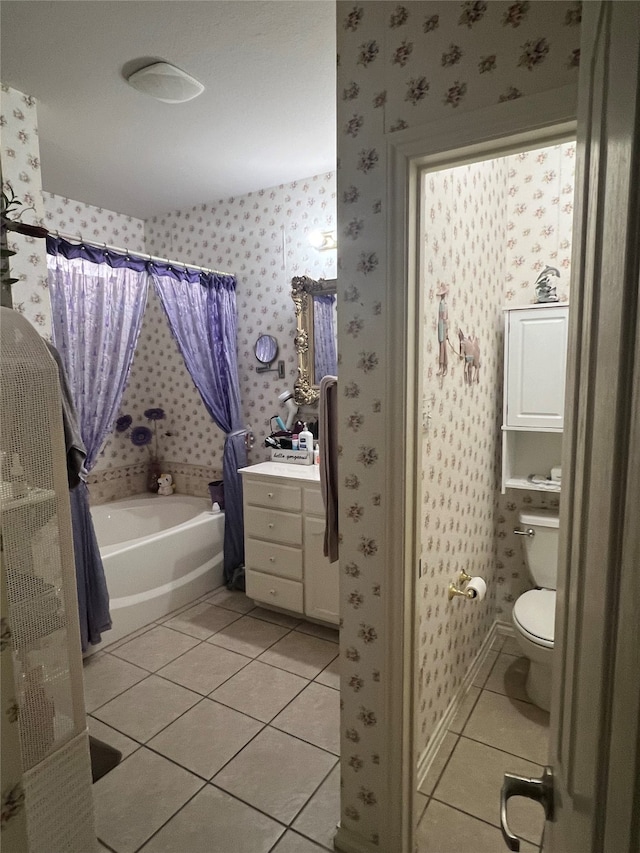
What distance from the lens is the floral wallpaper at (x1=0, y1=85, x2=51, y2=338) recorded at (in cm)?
216

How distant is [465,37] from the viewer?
3.84ft

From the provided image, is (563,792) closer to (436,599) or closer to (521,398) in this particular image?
(436,599)

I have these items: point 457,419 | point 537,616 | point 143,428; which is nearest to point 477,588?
point 537,616

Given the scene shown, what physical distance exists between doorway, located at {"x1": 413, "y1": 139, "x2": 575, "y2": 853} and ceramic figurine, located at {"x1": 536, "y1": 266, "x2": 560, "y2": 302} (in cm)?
1

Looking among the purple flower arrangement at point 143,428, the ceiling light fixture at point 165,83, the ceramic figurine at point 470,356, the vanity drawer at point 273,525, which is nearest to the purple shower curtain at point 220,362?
the vanity drawer at point 273,525

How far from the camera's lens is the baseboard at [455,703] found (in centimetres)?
187

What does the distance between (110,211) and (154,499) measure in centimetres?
232

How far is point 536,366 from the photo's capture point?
2352mm

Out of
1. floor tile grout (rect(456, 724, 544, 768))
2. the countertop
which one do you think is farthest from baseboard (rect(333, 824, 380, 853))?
the countertop

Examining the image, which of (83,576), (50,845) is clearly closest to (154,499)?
(83,576)

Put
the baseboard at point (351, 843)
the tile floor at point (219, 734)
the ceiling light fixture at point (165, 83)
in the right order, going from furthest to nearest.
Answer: the ceiling light fixture at point (165, 83)
the tile floor at point (219, 734)
the baseboard at point (351, 843)

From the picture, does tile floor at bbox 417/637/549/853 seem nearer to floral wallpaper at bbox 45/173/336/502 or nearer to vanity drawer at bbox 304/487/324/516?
vanity drawer at bbox 304/487/324/516

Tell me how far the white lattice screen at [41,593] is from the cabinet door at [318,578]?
4.96 feet

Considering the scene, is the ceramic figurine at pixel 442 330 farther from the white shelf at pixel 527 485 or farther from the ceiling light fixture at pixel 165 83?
the ceiling light fixture at pixel 165 83
